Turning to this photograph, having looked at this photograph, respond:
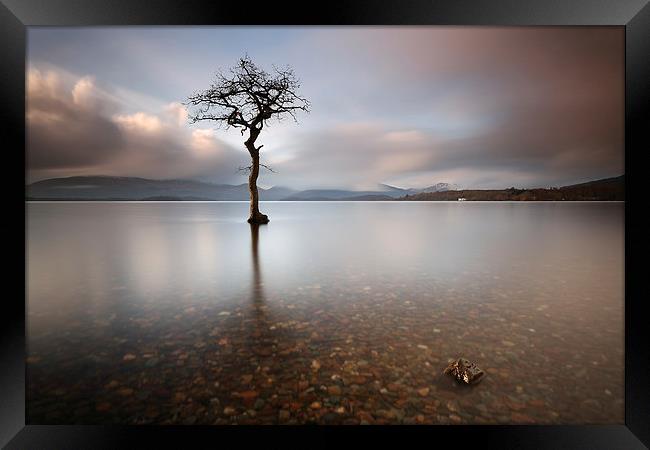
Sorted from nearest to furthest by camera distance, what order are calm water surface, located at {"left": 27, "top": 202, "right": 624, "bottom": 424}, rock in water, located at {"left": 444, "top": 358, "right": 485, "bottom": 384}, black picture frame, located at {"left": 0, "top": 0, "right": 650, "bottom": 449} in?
black picture frame, located at {"left": 0, "top": 0, "right": 650, "bottom": 449}, calm water surface, located at {"left": 27, "top": 202, "right": 624, "bottom": 424}, rock in water, located at {"left": 444, "top": 358, "right": 485, "bottom": 384}

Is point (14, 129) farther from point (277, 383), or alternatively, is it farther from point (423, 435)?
point (423, 435)

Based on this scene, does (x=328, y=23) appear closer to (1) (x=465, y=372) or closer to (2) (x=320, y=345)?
(2) (x=320, y=345)

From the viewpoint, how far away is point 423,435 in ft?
9.94

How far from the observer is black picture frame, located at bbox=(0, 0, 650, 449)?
10.4 feet

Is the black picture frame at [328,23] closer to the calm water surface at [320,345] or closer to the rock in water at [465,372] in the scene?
the calm water surface at [320,345]

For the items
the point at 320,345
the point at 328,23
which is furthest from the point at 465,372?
the point at 328,23

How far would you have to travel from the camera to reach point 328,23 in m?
3.38

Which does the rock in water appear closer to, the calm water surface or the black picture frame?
the calm water surface

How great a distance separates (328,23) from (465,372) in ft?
15.1

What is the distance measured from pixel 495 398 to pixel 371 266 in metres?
6.64

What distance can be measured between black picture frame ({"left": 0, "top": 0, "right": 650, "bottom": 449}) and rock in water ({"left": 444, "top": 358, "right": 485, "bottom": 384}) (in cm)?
57

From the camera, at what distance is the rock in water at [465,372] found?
11.9 feet

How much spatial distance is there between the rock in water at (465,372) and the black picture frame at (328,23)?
573 mm

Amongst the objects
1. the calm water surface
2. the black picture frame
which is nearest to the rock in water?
the calm water surface
